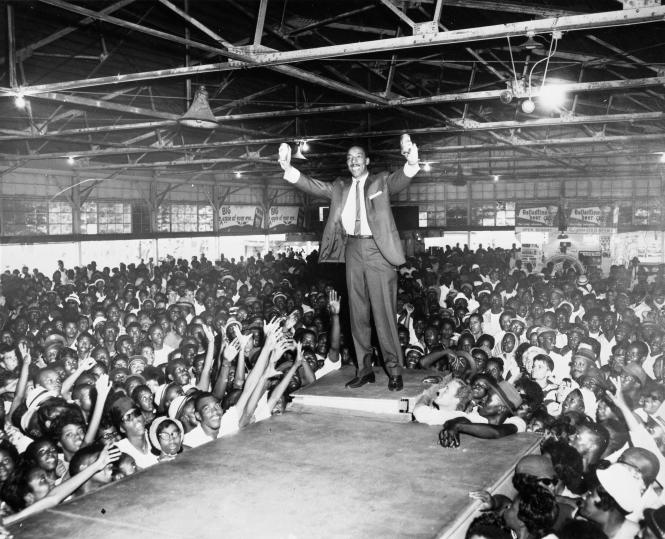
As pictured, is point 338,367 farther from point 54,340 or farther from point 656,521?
point 656,521

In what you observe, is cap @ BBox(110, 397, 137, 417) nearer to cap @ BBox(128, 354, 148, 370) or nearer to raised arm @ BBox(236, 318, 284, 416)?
raised arm @ BBox(236, 318, 284, 416)

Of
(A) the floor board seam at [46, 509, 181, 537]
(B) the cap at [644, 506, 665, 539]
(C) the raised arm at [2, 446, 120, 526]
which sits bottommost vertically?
(B) the cap at [644, 506, 665, 539]

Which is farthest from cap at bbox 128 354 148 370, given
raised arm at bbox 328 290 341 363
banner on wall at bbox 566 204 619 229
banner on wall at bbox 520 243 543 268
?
banner on wall at bbox 566 204 619 229

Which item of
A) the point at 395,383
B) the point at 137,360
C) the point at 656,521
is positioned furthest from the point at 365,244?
the point at 137,360

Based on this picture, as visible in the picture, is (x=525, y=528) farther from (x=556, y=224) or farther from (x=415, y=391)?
(x=556, y=224)

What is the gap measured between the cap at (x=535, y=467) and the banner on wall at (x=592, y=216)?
933 inches

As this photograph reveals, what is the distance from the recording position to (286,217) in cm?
3027

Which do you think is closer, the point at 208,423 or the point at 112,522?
the point at 112,522

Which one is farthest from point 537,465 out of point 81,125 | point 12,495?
point 81,125

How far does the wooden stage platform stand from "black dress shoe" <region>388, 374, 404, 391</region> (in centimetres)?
61

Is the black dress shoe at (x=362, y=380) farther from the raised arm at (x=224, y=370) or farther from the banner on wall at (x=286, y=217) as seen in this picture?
the banner on wall at (x=286, y=217)

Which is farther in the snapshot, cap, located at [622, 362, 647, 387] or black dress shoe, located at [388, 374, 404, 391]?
cap, located at [622, 362, 647, 387]

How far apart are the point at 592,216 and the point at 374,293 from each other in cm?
2325

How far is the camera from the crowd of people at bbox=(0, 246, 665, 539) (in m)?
4.04
